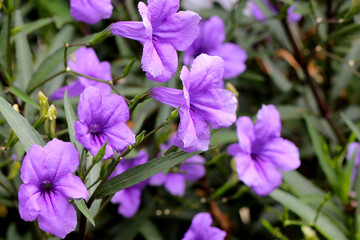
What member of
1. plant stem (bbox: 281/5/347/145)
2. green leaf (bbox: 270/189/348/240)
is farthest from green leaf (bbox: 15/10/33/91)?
plant stem (bbox: 281/5/347/145)

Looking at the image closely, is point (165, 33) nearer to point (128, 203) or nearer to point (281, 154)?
point (281, 154)

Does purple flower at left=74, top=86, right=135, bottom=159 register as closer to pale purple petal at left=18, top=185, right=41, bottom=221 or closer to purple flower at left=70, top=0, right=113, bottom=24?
pale purple petal at left=18, top=185, right=41, bottom=221

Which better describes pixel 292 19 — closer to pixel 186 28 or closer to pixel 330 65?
pixel 330 65

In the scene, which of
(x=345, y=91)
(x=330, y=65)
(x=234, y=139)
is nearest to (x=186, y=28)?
(x=234, y=139)

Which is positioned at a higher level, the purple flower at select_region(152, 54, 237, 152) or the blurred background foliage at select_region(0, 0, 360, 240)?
the purple flower at select_region(152, 54, 237, 152)

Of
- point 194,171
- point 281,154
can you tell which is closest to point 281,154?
point 281,154

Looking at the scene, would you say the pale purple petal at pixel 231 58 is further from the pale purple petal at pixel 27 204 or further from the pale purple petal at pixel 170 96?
the pale purple petal at pixel 27 204

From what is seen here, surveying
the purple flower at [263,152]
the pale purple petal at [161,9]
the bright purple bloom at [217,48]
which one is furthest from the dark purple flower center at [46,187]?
the bright purple bloom at [217,48]

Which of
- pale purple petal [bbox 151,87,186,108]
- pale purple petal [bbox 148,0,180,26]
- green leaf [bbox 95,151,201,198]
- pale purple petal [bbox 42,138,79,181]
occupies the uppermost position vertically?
pale purple petal [bbox 148,0,180,26]
